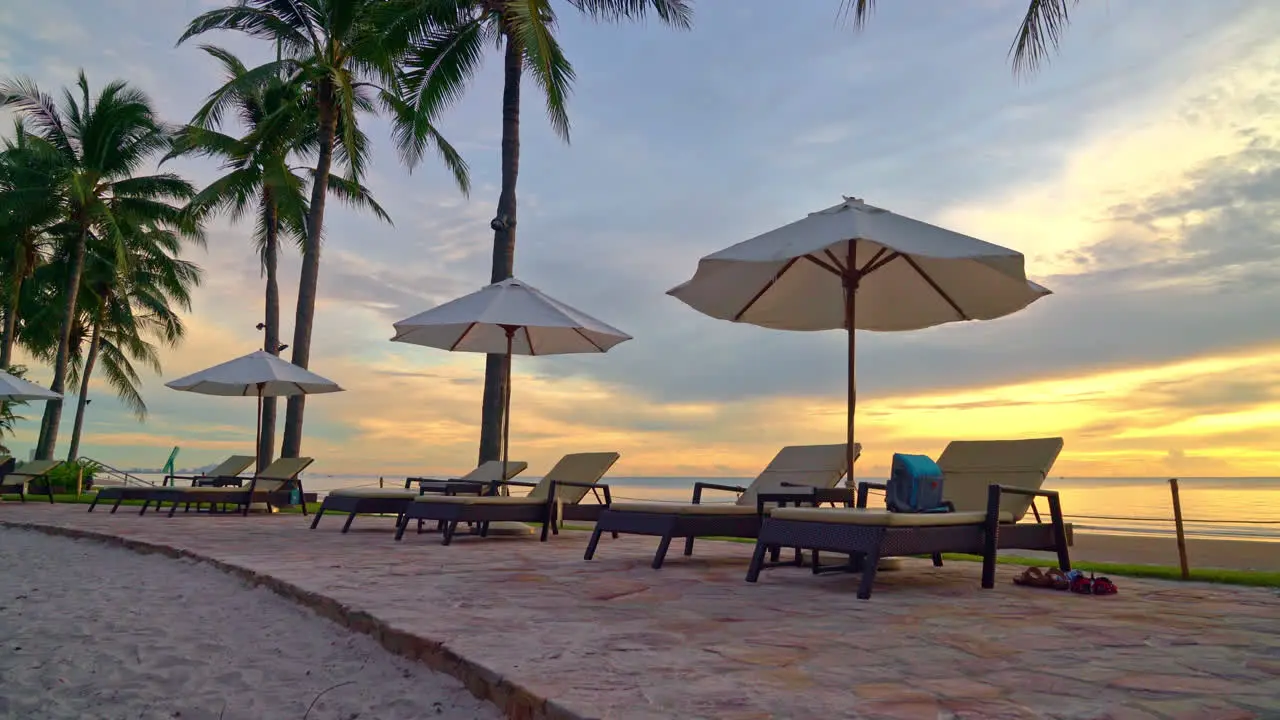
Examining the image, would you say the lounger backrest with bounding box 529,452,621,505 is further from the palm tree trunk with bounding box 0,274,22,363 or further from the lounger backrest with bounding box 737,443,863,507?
the palm tree trunk with bounding box 0,274,22,363

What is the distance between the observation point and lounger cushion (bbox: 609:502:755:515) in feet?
17.6

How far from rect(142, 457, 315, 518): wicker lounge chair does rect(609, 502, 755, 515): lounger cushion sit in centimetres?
692

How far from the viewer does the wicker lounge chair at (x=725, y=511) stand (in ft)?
17.7

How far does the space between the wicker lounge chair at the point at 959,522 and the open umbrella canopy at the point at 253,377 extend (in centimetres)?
881

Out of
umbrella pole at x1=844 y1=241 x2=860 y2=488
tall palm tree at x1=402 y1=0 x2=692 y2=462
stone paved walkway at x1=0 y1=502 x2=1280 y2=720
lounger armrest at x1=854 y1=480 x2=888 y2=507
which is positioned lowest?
stone paved walkway at x1=0 y1=502 x2=1280 y2=720

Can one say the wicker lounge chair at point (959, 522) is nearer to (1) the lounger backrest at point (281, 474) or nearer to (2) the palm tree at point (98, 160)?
(1) the lounger backrest at point (281, 474)

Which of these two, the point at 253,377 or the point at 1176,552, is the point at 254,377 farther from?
the point at 1176,552

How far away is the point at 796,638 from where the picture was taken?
3.18 m

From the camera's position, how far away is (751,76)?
38.5 ft

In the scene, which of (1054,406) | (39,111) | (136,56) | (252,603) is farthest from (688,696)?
(39,111)

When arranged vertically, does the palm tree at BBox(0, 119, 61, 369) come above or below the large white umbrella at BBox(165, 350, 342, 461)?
above

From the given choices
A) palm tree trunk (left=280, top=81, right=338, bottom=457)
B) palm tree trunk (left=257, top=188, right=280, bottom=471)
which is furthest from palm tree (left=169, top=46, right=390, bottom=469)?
palm tree trunk (left=280, top=81, right=338, bottom=457)

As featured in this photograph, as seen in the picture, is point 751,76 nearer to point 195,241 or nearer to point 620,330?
point 620,330

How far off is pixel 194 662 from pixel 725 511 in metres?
3.06
